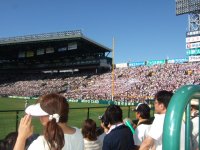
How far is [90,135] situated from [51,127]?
3087 millimetres

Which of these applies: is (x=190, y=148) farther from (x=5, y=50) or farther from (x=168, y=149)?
(x=5, y=50)

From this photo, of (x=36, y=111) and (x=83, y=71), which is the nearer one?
(x=36, y=111)

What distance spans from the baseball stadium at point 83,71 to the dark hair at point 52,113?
1406 inches

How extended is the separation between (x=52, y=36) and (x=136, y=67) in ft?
53.3

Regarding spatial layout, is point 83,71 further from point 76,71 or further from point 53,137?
point 53,137

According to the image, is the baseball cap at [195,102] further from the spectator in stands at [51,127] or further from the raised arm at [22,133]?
the raised arm at [22,133]

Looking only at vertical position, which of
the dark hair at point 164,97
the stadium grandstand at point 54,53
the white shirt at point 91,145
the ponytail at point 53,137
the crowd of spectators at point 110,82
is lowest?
the white shirt at point 91,145

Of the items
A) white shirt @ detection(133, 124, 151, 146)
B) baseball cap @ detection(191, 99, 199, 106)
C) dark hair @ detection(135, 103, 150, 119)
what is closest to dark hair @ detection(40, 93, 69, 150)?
baseball cap @ detection(191, 99, 199, 106)

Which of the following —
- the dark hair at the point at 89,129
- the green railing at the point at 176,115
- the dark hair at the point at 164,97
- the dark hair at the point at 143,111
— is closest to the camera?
the green railing at the point at 176,115

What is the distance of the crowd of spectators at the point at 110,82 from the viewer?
4819cm

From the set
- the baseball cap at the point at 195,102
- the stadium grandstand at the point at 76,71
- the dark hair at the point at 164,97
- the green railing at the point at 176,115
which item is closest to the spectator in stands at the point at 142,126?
the dark hair at the point at 164,97

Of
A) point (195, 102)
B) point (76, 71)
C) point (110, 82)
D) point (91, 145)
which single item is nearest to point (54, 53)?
point (76, 71)

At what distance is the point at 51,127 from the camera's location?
2734 millimetres

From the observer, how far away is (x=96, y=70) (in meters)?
67.0
